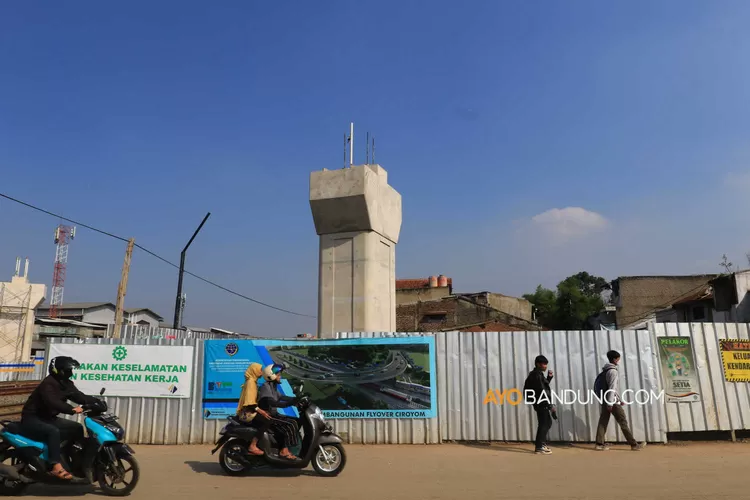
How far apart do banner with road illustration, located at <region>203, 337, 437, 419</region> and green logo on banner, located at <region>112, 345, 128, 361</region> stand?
1.65 m

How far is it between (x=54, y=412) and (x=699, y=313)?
3532 centimetres

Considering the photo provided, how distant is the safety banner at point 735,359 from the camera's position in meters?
9.52

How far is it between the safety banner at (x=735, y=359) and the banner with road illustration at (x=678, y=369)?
23.6 inches

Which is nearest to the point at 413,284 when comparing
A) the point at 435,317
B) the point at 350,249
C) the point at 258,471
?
the point at 435,317

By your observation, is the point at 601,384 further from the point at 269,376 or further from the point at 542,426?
the point at 269,376

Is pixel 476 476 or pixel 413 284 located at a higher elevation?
pixel 413 284

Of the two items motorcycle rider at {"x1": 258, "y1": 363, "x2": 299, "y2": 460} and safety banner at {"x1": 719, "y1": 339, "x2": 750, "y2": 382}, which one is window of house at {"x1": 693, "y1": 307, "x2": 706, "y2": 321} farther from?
motorcycle rider at {"x1": 258, "y1": 363, "x2": 299, "y2": 460}

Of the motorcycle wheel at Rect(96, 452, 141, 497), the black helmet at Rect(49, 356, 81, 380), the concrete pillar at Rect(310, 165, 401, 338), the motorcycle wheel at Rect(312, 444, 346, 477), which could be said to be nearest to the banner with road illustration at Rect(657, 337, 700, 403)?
the motorcycle wheel at Rect(312, 444, 346, 477)

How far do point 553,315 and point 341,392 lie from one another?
4823cm

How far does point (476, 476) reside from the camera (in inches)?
279

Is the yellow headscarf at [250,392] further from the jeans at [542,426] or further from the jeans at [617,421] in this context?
the jeans at [617,421]

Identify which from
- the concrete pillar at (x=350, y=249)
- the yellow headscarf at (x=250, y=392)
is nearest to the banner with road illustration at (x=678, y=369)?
the concrete pillar at (x=350, y=249)

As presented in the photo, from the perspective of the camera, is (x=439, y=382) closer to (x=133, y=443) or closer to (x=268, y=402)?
(x=268, y=402)

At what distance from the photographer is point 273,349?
9961 mm
